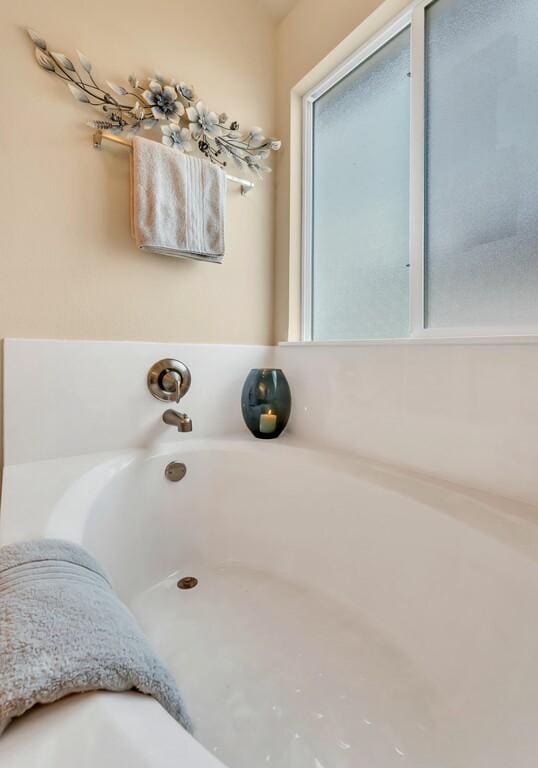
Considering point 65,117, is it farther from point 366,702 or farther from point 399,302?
point 366,702

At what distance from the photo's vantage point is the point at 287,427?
55.2 inches

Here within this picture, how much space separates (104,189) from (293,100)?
0.88 m

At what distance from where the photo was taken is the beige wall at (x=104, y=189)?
1.02m

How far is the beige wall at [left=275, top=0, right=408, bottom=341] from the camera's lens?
1345 millimetres

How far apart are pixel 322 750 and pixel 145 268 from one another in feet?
4.13

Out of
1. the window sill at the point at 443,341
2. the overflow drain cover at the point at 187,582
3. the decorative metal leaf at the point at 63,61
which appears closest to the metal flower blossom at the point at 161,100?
the decorative metal leaf at the point at 63,61

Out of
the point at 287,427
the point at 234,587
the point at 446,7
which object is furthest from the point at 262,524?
the point at 446,7

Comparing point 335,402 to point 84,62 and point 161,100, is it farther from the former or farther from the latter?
point 84,62

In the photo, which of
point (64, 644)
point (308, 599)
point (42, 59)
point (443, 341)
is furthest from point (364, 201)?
point (64, 644)

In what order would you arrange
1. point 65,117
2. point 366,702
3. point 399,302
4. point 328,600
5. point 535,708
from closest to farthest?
point 535,708
point 366,702
point 328,600
point 65,117
point 399,302

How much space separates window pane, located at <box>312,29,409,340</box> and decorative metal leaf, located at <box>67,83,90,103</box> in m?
0.86

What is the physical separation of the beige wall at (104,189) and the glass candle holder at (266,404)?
226 mm

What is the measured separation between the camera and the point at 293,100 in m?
1.49

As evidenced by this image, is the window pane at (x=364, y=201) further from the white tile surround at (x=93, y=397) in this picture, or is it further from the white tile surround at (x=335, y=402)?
the white tile surround at (x=93, y=397)
